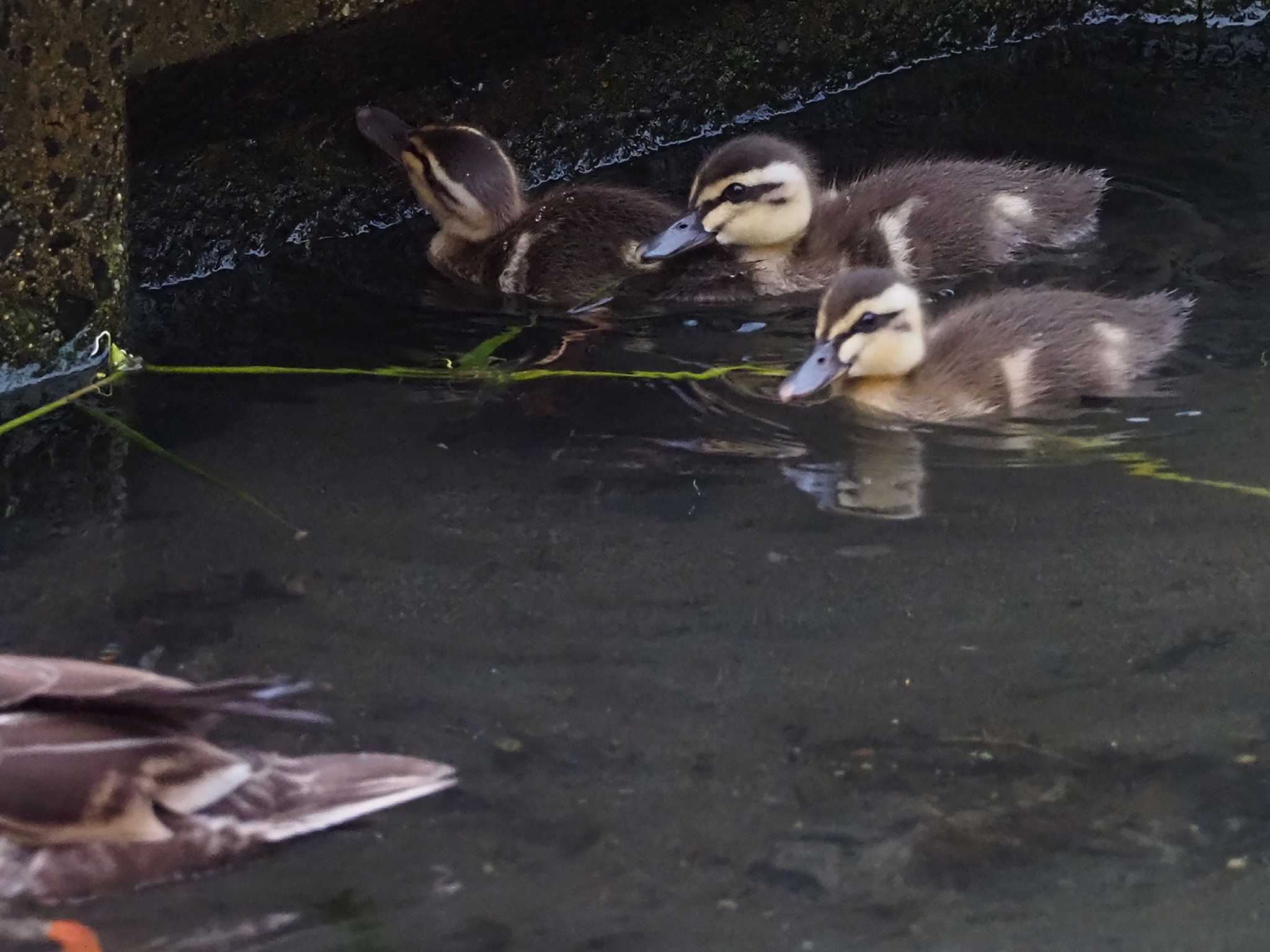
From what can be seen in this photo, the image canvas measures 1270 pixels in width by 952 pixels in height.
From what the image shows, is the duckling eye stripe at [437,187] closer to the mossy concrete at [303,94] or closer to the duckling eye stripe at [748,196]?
the mossy concrete at [303,94]

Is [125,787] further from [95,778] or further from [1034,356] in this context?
[1034,356]

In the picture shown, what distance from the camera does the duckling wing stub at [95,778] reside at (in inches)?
69.0

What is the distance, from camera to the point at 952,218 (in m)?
3.71

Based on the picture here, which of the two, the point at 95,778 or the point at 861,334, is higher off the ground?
the point at 861,334

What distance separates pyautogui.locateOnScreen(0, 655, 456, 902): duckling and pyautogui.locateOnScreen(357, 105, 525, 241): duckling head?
207cm

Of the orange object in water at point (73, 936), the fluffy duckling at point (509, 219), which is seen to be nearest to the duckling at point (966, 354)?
the fluffy duckling at point (509, 219)

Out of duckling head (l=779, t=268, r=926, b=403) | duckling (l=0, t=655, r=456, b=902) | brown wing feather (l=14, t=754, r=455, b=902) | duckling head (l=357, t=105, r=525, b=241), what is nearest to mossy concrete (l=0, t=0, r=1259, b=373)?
duckling head (l=357, t=105, r=525, b=241)

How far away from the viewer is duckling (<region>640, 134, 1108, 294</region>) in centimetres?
364

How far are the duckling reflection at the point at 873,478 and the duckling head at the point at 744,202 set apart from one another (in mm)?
805

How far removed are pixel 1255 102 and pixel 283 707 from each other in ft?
11.2

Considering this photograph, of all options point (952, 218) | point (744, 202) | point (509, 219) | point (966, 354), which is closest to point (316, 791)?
point (966, 354)

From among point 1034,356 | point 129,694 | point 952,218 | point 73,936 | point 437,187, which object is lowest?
point 73,936

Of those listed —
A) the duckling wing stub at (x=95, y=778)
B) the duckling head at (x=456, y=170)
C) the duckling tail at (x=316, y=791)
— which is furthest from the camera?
the duckling head at (x=456, y=170)

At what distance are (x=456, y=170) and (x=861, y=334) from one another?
114 cm
